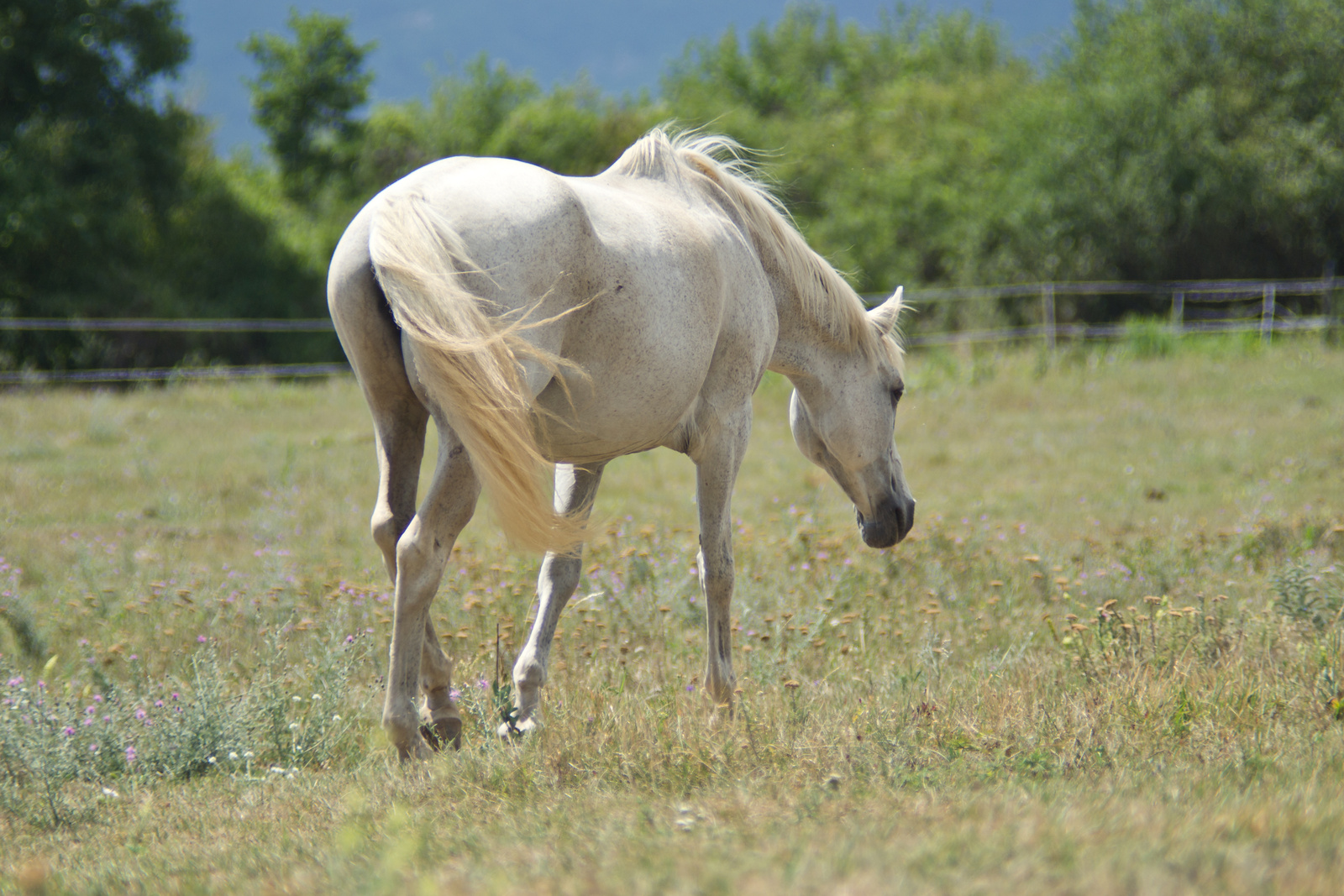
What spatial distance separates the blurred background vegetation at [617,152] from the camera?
1984 cm

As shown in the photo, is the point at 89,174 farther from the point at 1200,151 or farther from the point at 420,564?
the point at 1200,151

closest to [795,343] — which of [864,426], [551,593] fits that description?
[864,426]

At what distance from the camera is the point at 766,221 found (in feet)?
12.0

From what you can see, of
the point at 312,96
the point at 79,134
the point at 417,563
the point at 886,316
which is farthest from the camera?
the point at 312,96

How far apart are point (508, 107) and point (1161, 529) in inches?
1256

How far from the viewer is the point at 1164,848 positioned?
1568 millimetres

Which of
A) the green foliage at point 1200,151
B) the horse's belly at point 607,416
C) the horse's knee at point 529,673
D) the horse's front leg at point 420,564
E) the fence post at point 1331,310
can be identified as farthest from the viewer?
the green foliage at point 1200,151

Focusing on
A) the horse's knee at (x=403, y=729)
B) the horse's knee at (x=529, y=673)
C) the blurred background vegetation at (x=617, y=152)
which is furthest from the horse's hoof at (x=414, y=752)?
the blurred background vegetation at (x=617, y=152)

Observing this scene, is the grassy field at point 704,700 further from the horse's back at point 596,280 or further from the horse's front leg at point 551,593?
the horse's back at point 596,280

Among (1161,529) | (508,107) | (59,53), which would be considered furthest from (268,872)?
(508,107)

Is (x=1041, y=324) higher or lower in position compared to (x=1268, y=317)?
lower

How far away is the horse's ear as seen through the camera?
410cm

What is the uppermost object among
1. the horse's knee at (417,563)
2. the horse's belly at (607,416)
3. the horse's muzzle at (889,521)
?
the horse's belly at (607,416)

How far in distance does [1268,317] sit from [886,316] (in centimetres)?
1693
